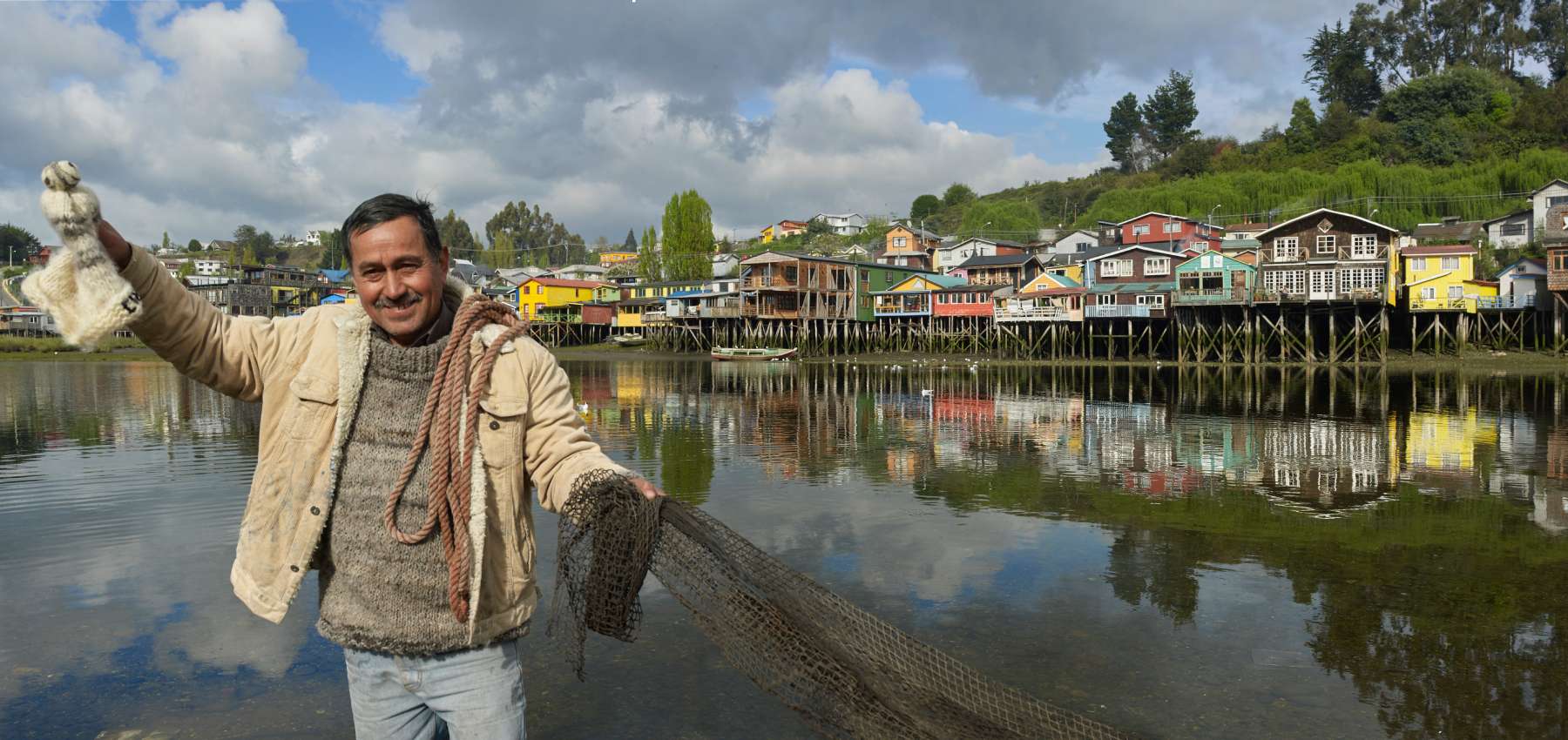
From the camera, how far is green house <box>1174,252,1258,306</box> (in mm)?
49750

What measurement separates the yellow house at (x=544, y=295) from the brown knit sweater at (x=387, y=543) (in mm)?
78664

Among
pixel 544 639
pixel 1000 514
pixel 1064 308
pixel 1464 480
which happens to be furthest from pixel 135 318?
pixel 1064 308

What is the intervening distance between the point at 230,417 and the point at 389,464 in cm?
2492

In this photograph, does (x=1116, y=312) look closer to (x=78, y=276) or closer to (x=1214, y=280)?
(x=1214, y=280)

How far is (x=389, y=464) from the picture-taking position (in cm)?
272

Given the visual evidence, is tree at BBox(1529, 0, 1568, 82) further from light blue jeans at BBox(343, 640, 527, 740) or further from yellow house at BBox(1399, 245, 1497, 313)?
light blue jeans at BBox(343, 640, 527, 740)

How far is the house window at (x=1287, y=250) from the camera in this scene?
4991cm

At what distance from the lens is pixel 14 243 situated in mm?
109875

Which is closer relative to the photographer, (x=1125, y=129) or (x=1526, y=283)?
(x=1526, y=283)

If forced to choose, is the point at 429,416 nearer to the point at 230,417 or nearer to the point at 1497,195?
the point at 230,417

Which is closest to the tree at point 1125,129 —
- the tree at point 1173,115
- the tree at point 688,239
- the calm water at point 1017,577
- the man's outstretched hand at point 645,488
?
the tree at point 1173,115

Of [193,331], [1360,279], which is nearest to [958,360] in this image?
[1360,279]

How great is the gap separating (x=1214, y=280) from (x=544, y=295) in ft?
169

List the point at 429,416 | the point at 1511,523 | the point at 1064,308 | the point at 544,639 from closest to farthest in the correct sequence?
the point at 429,416
the point at 544,639
the point at 1511,523
the point at 1064,308
